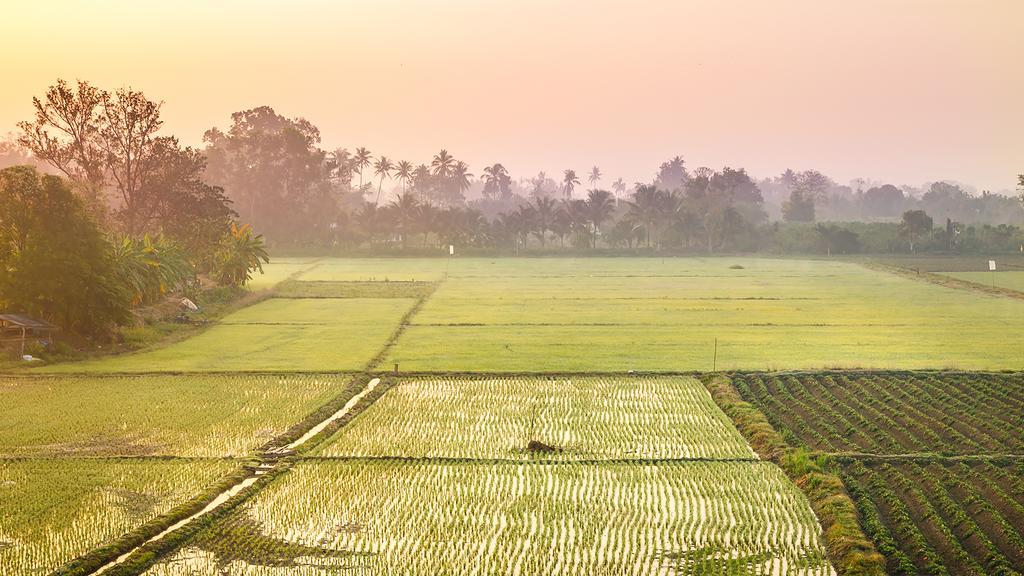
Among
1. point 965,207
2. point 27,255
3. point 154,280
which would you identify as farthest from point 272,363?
point 965,207

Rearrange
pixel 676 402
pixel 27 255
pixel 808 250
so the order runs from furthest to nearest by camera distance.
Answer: pixel 808 250 → pixel 27 255 → pixel 676 402

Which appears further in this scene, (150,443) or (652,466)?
(150,443)

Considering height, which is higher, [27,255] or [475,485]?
[27,255]

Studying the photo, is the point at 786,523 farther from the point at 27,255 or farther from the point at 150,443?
the point at 27,255

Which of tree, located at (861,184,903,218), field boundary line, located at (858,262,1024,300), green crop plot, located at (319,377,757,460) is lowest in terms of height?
green crop plot, located at (319,377,757,460)

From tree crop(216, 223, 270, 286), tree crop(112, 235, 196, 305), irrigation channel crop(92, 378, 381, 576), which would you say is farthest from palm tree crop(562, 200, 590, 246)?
irrigation channel crop(92, 378, 381, 576)

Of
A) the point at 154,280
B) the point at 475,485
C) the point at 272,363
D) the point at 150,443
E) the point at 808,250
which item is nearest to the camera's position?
the point at 475,485

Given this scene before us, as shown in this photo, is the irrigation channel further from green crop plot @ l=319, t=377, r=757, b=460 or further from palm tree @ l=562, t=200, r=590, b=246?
palm tree @ l=562, t=200, r=590, b=246
